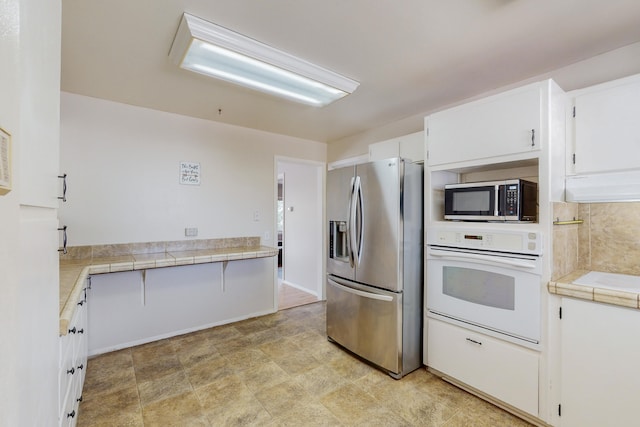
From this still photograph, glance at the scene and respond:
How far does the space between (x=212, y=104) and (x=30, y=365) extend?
8.68 feet

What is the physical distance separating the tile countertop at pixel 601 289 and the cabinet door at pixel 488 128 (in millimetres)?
843

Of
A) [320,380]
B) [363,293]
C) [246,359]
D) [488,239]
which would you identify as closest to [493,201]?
[488,239]

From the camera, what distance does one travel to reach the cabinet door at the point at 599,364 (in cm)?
148

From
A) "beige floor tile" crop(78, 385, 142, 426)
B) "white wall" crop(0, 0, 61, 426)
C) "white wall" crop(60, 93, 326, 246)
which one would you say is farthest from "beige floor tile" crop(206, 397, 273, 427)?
"white wall" crop(60, 93, 326, 246)

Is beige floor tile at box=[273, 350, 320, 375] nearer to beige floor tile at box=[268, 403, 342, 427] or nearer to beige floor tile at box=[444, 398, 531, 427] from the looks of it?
beige floor tile at box=[268, 403, 342, 427]

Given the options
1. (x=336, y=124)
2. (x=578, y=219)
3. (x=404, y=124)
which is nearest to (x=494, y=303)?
(x=578, y=219)

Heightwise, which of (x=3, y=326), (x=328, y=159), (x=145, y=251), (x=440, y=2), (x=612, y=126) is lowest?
(x=145, y=251)

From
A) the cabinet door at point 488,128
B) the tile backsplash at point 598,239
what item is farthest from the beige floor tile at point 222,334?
the tile backsplash at point 598,239

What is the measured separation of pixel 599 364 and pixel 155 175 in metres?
3.80

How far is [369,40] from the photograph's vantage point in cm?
185

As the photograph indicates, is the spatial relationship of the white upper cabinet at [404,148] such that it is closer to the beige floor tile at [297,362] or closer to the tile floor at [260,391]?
the tile floor at [260,391]

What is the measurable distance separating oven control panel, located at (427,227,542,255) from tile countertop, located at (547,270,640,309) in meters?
0.23

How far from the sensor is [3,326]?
19.6 inches

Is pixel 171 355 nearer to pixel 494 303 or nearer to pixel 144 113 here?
pixel 144 113
